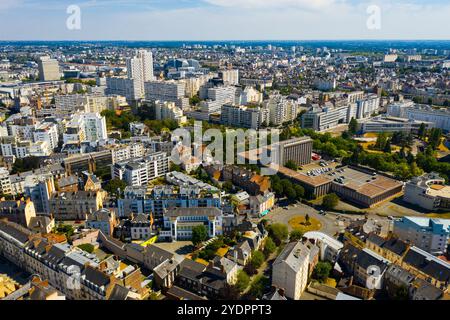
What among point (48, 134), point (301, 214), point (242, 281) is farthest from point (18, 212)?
point (301, 214)

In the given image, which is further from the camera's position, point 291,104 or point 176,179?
point 291,104

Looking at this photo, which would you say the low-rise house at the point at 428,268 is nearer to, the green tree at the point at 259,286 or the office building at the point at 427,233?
the office building at the point at 427,233

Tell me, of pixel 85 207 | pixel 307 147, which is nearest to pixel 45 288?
pixel 85 207

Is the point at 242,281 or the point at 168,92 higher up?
the point at 168,92

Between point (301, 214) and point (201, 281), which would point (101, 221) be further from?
point (301, 214)

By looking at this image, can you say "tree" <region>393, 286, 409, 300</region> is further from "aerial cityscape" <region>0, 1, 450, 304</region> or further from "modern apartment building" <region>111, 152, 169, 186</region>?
"modern apartment building" <region>111, 152, 169, 186</region>
